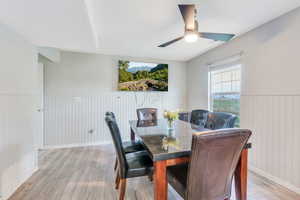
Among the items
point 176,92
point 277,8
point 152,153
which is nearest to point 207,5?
point 277,8

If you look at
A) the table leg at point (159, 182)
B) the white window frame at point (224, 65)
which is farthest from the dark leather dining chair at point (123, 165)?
the white window frame at point (224, 65)

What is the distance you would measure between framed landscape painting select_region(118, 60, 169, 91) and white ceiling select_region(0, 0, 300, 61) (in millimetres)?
1108

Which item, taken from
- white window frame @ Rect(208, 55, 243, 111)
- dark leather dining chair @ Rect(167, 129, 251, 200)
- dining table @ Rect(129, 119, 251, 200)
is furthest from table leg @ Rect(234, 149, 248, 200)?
white window frame @ Rect(208, 55, 243, 111)

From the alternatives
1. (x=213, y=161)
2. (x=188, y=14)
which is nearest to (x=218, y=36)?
(x=188, y=14)

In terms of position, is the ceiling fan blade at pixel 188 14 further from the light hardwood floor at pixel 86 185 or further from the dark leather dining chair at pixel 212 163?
the light hardwood floor at pixel 86 185

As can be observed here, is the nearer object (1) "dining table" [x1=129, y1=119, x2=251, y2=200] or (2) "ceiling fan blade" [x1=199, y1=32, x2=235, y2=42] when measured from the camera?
(1) "dining table" [x1=129, y1=119, x2=251, y2=200]

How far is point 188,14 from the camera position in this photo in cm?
166

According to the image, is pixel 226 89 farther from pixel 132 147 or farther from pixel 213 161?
pixel 213 161

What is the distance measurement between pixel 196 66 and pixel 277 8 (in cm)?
228

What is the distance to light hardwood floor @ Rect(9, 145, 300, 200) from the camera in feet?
6.26

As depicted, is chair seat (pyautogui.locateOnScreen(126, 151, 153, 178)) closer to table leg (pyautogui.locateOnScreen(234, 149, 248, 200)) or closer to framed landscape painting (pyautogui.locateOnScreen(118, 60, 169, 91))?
table leg (pyautogui.locateOnScreen(234, 149, 248, 200))

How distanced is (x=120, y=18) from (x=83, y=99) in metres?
2.34

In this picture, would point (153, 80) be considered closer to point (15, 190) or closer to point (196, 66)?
point (196, 66)

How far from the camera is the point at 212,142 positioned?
1066 mm
